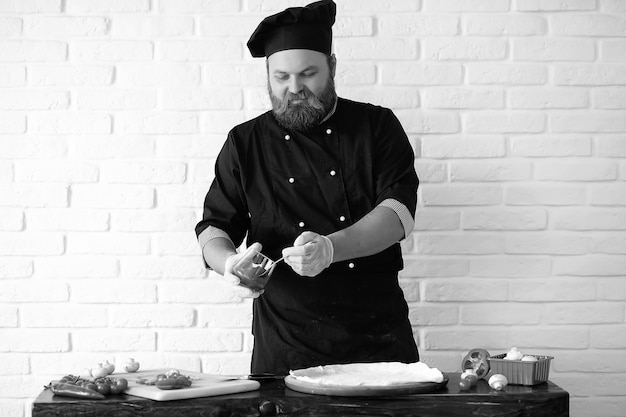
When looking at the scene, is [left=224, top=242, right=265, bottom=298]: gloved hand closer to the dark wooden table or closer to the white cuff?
the white cuff

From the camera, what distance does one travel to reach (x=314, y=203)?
2.91 m

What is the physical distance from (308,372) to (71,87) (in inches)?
72.9

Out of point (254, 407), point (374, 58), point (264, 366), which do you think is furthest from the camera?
point (374, 58)

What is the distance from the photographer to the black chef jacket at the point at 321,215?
280 cm

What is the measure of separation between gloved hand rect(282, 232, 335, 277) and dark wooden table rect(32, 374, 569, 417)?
0.54 metres

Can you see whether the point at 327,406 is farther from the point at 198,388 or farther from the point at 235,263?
the point at 235,263

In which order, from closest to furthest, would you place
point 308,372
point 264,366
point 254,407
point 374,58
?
point 254,407 → point 308,372 → point 264,366 → point 374,58

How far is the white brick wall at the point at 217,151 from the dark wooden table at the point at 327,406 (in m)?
1.45

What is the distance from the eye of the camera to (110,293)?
11.4 ft

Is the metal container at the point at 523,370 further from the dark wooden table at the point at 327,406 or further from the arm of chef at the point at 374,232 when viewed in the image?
the arm of chef at the point at 374,232

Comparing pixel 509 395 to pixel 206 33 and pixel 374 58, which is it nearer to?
pixel 374 58

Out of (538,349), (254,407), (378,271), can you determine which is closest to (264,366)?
(378,271)

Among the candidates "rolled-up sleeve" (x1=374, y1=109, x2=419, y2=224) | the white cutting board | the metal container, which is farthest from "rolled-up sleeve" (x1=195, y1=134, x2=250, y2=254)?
the metal container

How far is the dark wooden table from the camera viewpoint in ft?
6.45
